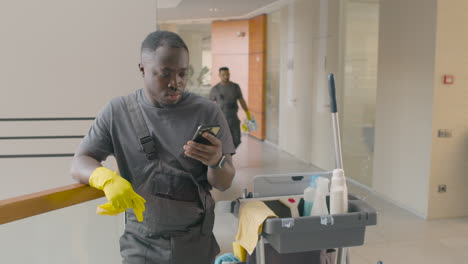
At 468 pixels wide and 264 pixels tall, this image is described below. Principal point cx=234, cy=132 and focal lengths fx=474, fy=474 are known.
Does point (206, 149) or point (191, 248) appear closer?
point (206, 149)

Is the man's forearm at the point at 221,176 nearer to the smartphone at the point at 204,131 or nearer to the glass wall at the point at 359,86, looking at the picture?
the smartphone at the point at 204,131

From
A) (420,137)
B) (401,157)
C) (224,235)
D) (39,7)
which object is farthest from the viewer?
(401,157)

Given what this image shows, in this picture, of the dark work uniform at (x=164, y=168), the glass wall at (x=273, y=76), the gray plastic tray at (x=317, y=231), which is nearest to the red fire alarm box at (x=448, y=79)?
the gray plastic tray at (x=317, y=231)

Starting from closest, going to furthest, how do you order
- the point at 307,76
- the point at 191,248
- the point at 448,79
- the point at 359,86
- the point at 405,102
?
the point at 191,248 → the point at 448,79 → the point at 405,102 → the point at 359,86 → the point at 307,76

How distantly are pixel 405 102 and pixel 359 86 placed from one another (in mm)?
1055

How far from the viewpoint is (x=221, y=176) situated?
62.0 inches

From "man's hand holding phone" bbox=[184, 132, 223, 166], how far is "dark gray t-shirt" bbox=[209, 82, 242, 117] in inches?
203

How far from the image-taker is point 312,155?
7387mm

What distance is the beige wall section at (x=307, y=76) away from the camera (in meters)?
6.76

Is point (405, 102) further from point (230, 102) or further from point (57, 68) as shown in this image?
point (57, 68)

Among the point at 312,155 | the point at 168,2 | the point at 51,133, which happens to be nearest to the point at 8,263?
the point at 51,133

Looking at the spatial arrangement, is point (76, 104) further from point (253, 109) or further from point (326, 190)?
point (253, 109)

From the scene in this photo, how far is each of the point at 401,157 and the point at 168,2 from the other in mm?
3685

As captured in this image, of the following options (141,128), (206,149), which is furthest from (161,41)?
(206,149)
